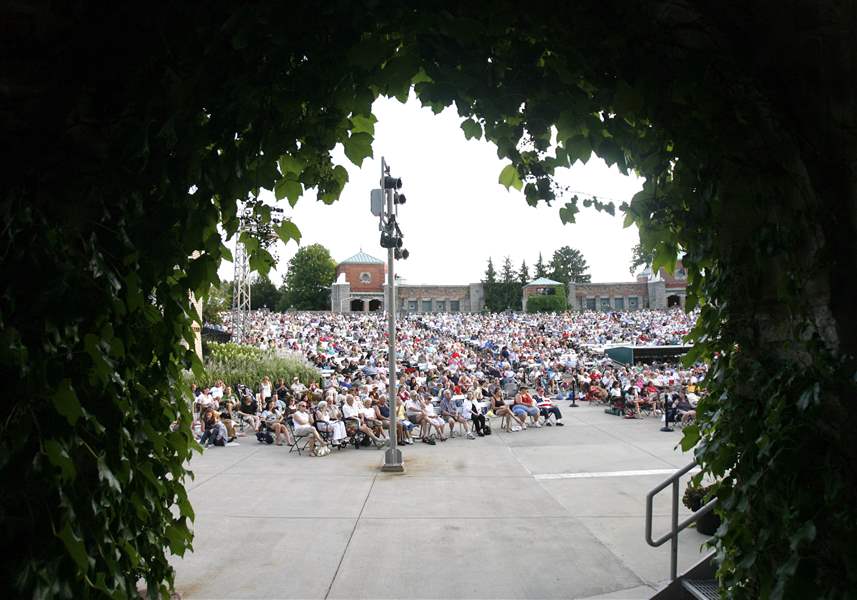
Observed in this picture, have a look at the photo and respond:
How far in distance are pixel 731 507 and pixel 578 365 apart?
29769mm

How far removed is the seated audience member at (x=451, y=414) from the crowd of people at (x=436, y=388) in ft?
0.09

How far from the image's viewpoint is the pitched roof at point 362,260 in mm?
93062

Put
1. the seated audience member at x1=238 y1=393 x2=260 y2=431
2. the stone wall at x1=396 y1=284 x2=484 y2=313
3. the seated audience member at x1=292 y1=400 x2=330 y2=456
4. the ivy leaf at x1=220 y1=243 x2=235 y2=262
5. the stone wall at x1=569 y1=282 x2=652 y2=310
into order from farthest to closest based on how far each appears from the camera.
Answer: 1. the stone wall at x1=396 y1=284 x2=484 y2=313
2. the stone wall at x1=569 y1=282 x2=652 y2=310
3. the seated audience member at x1=238 y1=393 x2=260 y2=431
4. the seated audience member at x1=292 y1=400 x2=330 y2=456
5. the ivy leaf at x1=220 y1=243 x2=235 y2=262

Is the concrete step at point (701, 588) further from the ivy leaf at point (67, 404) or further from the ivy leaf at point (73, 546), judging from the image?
the ivy leaf at point (67, 404)

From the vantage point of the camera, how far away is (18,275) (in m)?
2.18

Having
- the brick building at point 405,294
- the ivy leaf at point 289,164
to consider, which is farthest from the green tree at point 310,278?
the ivy leaf at point 289,164

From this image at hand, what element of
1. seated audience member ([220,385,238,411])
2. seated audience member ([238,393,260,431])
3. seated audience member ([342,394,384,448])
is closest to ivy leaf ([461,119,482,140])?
seated audience member ([342,394,384,448])

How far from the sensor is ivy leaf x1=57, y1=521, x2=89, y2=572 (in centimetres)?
214

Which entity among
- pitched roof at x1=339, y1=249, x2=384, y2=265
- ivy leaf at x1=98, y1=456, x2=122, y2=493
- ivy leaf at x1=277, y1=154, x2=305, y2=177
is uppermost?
pitched roof at x1=339, y1=249, x2=384, y2=265

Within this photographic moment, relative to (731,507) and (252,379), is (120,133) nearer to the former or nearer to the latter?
(731,507)

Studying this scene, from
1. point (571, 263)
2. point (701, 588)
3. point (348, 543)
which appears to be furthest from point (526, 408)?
point (571, 263)

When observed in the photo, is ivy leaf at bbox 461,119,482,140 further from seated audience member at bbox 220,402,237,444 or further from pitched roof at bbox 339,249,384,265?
pitched roof at bbox 339,249,384,265

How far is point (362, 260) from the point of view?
93500mm

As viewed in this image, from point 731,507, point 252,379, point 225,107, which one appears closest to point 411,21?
point 225,107
